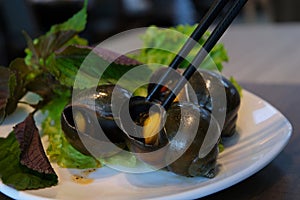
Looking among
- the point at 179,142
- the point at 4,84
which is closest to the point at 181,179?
the point at 179,142

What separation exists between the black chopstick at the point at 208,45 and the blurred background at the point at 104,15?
1.71 m

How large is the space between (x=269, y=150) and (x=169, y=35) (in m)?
0.38

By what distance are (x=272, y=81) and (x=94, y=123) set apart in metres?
0.63

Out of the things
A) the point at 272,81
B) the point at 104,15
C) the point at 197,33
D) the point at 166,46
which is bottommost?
the point at 104,15

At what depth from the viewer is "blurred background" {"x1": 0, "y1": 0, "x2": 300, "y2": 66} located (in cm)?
227

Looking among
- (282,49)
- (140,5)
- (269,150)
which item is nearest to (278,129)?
(269,150)

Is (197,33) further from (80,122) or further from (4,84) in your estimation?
(4,84)

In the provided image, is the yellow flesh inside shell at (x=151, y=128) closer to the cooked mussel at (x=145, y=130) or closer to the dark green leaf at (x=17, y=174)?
the cooked mussel at (x=145, y=130)

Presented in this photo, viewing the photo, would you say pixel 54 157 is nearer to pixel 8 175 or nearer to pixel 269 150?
pixel 8 175

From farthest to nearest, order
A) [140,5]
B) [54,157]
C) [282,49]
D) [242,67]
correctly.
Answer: [140,5], [282,49], [242,67], [54,157]

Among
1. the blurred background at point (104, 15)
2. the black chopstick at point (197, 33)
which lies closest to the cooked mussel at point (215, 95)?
the black chopstick at point (197, 33)

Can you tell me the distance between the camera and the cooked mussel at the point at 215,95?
0.62 m

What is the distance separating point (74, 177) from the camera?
58cm

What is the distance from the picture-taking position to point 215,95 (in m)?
0.63
